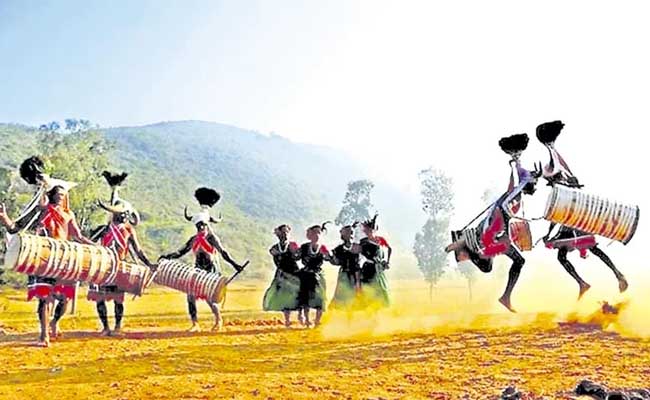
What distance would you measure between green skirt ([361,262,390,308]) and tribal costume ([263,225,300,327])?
1.38 metres

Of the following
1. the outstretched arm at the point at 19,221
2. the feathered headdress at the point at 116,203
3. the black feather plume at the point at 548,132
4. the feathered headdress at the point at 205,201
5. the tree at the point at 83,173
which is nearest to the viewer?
the outstretched arm at the point at 19,221

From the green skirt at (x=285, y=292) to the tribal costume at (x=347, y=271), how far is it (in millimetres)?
860

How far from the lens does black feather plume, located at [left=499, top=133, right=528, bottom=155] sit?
465 inches

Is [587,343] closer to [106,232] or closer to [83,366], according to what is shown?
[83,366]

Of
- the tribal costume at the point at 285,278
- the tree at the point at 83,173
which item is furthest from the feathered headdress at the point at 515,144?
the tree at the point at 83,173

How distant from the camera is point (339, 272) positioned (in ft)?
45.3

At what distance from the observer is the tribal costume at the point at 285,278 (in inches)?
549

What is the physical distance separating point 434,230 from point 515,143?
24055mm

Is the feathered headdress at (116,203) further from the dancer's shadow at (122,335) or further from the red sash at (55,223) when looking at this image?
the dancer's shadow at (122,335)

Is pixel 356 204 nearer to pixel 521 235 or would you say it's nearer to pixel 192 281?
pixel 192 281

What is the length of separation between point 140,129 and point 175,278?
16561 centimetres

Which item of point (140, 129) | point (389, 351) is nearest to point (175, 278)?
point (389, 351)

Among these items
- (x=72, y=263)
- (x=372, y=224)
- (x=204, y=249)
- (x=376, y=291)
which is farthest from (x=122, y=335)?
(x=372, y=224)

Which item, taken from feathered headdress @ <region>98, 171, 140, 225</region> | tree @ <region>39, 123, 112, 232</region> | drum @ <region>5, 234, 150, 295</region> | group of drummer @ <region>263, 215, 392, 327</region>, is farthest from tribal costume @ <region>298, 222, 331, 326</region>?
tree @ <region>39, 123, 112, 232</region>
